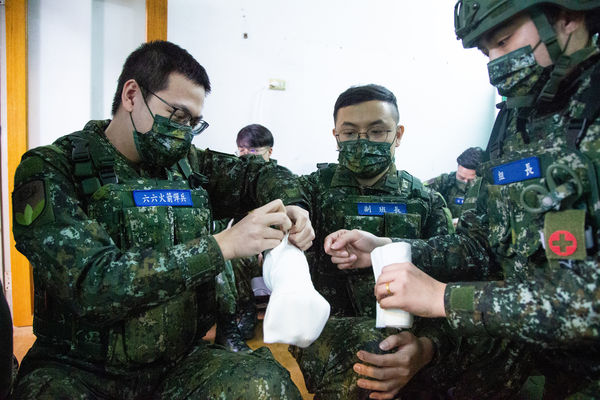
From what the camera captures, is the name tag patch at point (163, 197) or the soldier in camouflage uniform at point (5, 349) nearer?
the soldier in camouflage uniform at point (5, 349)

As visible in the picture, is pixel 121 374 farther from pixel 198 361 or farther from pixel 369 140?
pixel 369 140

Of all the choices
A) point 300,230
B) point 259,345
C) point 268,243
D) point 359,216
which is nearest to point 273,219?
point 268,243

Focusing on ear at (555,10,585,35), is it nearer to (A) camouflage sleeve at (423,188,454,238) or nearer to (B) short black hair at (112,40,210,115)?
(A) camouflage sleeve at (423,188,454,238)

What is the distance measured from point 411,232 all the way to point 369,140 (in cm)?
57

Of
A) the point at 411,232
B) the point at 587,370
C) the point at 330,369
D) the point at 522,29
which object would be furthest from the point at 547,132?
the point at 330,369

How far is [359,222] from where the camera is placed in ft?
7.08

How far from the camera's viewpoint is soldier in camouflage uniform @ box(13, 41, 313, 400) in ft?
4.00

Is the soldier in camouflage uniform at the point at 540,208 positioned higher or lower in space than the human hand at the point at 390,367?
higher

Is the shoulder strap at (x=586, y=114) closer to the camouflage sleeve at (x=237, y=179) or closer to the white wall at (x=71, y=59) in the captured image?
the camouflage sleeve at (x=237, y=179)

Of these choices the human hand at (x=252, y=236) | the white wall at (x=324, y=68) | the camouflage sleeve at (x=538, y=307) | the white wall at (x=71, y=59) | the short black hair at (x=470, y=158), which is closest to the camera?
the camouflage sleeve at (x=538, y=307)

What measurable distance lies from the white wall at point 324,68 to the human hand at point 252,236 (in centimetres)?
284

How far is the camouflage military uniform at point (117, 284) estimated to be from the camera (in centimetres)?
121

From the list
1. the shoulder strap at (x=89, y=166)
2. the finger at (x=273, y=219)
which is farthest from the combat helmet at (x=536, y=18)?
the shoulder strap at (x=89, y=166)

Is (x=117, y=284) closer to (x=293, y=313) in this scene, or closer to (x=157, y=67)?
(x=293, y=313)
